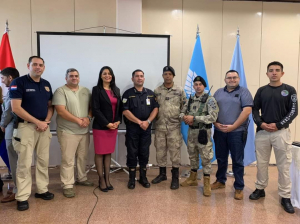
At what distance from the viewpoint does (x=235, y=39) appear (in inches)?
166

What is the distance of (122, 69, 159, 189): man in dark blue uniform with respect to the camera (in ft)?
9.78

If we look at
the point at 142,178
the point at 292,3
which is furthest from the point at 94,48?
the point at 292,3

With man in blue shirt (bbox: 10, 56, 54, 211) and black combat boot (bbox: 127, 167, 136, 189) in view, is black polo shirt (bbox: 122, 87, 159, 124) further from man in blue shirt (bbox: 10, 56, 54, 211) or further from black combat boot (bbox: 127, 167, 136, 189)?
man in blue shirt (bbox: 10, 56, 54, 211)

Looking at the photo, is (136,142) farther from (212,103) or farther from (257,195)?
(257,195)

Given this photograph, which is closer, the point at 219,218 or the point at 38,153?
the point at 219,218

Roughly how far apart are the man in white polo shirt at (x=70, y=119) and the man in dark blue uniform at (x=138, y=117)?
560mm

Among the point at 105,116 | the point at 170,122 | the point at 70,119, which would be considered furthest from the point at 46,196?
the point at 170,122

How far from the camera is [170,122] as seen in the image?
310cm

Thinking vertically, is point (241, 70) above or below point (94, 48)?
below

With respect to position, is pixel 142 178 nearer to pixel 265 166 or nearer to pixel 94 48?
pixel 265 166

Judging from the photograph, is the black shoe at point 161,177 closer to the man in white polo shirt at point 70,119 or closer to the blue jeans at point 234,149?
the blue jeans at point 234,149

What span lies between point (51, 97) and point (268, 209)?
2900 mm

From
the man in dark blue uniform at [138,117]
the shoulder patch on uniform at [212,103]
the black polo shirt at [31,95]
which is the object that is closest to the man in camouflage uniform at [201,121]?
the shoulder patch on uniform at [212,103]

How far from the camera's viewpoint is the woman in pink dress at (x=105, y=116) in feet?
9.30
